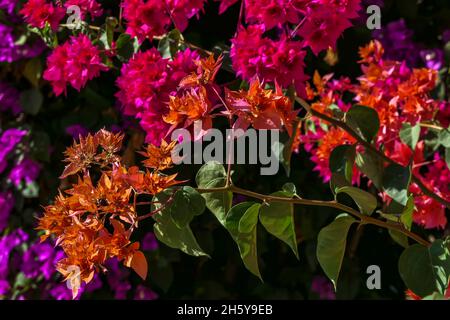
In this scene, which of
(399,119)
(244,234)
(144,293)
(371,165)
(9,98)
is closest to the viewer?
(244,234)

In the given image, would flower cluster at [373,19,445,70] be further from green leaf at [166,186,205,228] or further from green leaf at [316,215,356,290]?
green leaf at [166,186,205,228]

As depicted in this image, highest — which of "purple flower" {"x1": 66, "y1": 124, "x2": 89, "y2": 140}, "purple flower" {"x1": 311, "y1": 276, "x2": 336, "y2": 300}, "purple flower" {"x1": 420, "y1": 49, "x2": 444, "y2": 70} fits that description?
"purple flower" {"x1": 420, "y1": 49, "x2": 444, "y2": 70}

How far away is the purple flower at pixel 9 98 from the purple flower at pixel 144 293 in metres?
0.62

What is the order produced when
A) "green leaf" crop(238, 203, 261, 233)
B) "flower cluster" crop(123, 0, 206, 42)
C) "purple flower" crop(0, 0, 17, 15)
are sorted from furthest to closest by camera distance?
"purple flower" crop(0, 0, 17, 15) < "flower cluster" crop(123, 0, 206, 42) < "green leaf" crop(238, 203, 261, 233)

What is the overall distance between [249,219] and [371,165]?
41cm

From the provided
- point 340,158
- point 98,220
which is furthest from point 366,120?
point 98,220

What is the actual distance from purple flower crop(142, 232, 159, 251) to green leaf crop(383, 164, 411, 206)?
2.92 feet

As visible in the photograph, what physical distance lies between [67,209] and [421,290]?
57cm

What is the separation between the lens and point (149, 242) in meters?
2.19

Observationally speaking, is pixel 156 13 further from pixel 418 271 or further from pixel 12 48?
pixel 12 48

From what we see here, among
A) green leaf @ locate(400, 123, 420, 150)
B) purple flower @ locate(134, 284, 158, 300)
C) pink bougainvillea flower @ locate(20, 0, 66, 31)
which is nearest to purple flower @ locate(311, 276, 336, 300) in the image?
purple flower @ locate(134, 284, 158, 300)

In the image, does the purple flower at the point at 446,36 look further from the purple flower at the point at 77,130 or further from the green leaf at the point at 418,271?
the green leaf at the point at 418,271

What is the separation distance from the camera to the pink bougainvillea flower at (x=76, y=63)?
150 centimetres

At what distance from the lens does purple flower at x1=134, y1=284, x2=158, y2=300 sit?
228 cm
